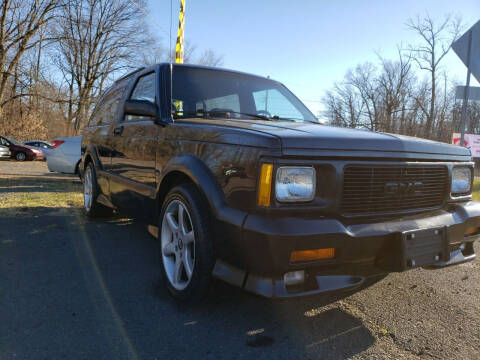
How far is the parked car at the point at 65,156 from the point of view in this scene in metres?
8.88

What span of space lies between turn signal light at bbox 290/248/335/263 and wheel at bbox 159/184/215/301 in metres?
0.58

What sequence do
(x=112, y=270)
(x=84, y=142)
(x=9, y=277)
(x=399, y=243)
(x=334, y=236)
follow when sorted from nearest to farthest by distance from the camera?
(x=334, y=236) < (x=399, y=243) < (x=9, y=277) < (x=112, y=270) < (x=84, y=142)

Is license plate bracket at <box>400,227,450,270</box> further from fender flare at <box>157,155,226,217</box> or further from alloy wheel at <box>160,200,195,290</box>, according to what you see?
alloy wheel at <box>160,200,195,290</box>

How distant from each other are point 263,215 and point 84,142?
4.12 metres

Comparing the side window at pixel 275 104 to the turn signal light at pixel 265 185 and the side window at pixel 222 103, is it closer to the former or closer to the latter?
the side window at pixel 222 103

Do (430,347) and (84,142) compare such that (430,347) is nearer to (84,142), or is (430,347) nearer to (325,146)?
(325,146)

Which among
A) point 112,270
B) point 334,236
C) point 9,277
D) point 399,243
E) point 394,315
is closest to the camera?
point 334,236

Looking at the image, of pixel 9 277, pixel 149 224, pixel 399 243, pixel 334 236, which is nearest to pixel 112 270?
pixel 149 224

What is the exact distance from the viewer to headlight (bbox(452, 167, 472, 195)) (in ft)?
8.50

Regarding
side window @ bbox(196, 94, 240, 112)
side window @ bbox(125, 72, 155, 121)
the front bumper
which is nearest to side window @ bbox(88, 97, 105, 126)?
side window @ bbox(125, 72, 155, 121)

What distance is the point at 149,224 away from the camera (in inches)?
125

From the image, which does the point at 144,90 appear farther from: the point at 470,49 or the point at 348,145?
the point at 470,49

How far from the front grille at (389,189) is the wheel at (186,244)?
864 mm

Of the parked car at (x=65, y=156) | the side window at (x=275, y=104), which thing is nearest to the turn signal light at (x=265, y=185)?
the side window at (x=275, y=104)
